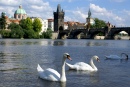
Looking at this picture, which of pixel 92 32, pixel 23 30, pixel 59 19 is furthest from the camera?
pixel 59 19

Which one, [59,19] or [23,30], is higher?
[59,19]

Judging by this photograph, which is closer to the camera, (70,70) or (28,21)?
(70,70)

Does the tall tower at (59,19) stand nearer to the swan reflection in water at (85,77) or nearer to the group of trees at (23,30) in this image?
the group of trees at (23,30)

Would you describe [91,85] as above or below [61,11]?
below

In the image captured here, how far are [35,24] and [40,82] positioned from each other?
13204 centimetres

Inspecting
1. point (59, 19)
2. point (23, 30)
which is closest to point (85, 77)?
point (23, 30)

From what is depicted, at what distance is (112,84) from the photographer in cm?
1456

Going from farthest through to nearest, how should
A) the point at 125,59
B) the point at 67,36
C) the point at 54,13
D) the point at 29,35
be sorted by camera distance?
the point at 54,13
the point at 67,36
the point at 29,35
the point at 125,59

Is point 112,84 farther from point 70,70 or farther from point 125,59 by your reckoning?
point 125,59

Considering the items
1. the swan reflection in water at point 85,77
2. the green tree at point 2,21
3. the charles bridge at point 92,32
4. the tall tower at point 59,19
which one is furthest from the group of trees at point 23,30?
the swan reflection in water at point 85,77

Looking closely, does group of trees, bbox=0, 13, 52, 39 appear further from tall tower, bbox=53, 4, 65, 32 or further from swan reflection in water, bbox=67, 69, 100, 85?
swan reflection in water, bbox=67, 69, 100, 85

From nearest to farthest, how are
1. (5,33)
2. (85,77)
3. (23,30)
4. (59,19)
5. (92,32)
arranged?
(85,77), (23,30), (5,33), (92,32), (59,19)

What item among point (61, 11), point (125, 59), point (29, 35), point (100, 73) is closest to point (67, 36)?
point (61, 11)

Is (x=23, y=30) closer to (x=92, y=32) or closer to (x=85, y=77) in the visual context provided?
(x=92, y=32)
